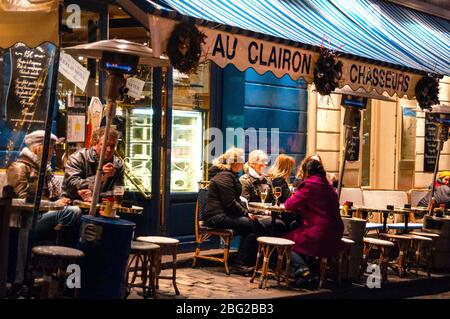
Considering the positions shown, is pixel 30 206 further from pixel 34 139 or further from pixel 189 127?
pixel 189 127

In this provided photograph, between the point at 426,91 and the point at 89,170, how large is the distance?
5343 mm

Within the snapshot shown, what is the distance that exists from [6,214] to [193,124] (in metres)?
5.46

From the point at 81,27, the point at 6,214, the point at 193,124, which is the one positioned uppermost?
the point at 81,27

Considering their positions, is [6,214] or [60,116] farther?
[60,116]

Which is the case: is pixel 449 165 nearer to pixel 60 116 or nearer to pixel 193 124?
pixel 193 124

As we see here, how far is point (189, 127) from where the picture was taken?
11984mm

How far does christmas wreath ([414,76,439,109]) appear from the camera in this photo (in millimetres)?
11750

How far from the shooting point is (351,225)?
1067cm

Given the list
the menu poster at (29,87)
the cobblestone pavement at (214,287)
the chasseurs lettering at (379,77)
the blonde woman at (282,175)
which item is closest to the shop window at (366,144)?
the chasseurs lettering at (379,77)

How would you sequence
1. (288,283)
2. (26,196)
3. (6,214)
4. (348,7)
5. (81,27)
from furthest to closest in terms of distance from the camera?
(348,7), (81,27), (288,283), (26,196), (6,214)

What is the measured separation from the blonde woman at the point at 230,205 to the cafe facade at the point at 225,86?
118cm

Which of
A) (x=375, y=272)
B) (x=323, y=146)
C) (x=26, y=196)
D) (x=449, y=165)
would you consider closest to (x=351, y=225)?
(x=375, y=272)

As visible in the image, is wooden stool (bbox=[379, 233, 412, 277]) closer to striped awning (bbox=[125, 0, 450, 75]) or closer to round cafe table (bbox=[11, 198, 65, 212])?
striped awning (bbox=[125, 0, 450, 75])
